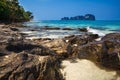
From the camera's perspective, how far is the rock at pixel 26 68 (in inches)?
138

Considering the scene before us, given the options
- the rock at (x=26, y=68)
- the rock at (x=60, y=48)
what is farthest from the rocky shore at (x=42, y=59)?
the rock at (x=60, y=48)

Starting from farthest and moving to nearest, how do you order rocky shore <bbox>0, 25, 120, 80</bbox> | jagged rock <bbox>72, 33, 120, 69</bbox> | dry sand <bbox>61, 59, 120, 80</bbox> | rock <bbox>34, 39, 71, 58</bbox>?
rock <bbox>34, 39, 71, 58</bbox> → jagged rock <bbox>72, 33, 120, 69</bbox> → dry sand <bbox>61, 59, 120, 80</bbox> → rocky shore <bbox>0, 25, 120, 80</bbox>

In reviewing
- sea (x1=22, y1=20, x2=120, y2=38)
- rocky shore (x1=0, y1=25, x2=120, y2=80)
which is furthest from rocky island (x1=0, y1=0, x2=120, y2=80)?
sea (x1=22, y1=20, x2=120, y2=38)

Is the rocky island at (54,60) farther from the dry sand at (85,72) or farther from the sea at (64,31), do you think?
the sea at (64,31)

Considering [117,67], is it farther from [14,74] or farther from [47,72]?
[14,74]

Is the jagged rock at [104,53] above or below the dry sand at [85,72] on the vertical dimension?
above

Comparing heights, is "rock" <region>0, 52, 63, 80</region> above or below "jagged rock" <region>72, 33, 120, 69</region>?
above

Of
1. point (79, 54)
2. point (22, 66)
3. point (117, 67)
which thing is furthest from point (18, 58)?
point (79, 54)

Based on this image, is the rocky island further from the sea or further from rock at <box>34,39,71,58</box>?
the sea

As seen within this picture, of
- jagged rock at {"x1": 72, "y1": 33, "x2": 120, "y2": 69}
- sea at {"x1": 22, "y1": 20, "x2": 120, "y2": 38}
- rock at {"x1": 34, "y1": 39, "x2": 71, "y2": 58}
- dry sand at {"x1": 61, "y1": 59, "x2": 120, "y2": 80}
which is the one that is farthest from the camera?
sea at {"x1": 22, "y1": 20, "x2": 120, "y2": 38}

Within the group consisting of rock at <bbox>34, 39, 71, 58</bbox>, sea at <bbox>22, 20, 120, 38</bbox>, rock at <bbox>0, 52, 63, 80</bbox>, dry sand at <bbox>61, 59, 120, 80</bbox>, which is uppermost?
rock at <bbox>0, 52, 63, 80</bbox>

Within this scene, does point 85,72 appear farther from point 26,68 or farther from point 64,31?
point 64,31

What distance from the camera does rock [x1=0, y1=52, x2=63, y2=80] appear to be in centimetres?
351

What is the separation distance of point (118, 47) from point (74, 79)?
2.81 m
